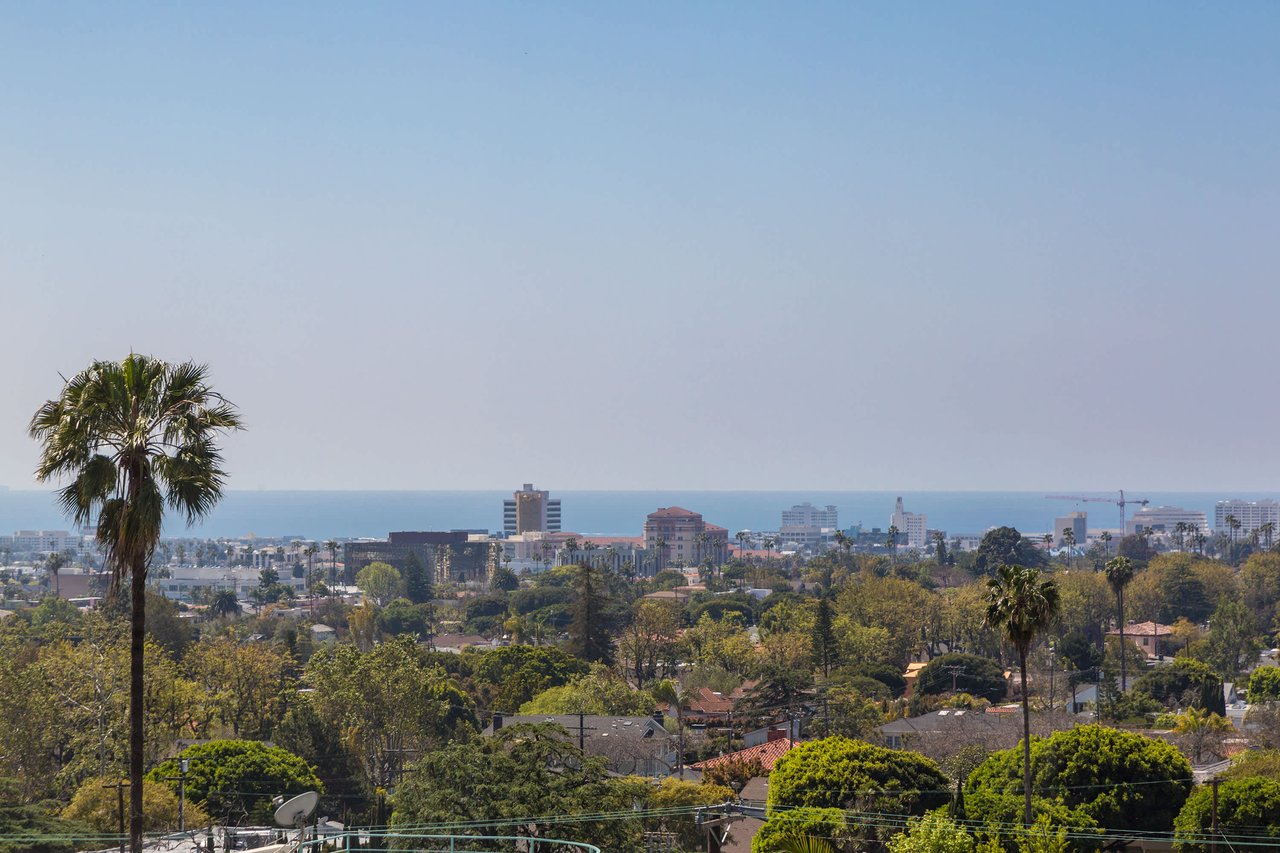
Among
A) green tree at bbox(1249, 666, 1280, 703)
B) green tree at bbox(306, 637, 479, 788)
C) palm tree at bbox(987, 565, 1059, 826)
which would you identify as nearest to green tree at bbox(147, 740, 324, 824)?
green tree at bbox(306, 637, 479, 788)

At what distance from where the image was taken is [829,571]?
173875 mm

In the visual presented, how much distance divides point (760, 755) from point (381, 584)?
115471mm

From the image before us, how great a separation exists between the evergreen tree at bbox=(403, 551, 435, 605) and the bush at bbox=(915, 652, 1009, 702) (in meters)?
86.1

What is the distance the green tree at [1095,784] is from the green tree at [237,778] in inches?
877

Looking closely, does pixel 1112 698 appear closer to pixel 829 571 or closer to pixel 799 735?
pixel 799 735

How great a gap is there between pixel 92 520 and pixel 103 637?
45.4m

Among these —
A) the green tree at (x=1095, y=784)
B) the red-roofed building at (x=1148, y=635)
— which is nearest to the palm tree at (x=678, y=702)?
the green tree at (x=1095, y=784)

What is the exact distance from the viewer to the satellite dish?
22938mm

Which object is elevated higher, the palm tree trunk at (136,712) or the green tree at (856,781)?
the palm tree trunk at (136,712)

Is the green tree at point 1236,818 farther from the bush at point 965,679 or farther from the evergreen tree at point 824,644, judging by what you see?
the evergreen tree at point 824,644

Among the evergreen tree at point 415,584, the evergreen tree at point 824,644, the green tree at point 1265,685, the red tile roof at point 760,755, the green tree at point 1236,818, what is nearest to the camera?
the green tree at point 1236,818

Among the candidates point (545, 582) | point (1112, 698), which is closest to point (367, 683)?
point (1112, 698)

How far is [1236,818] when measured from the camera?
36.3 meters

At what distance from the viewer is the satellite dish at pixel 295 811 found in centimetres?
2294
